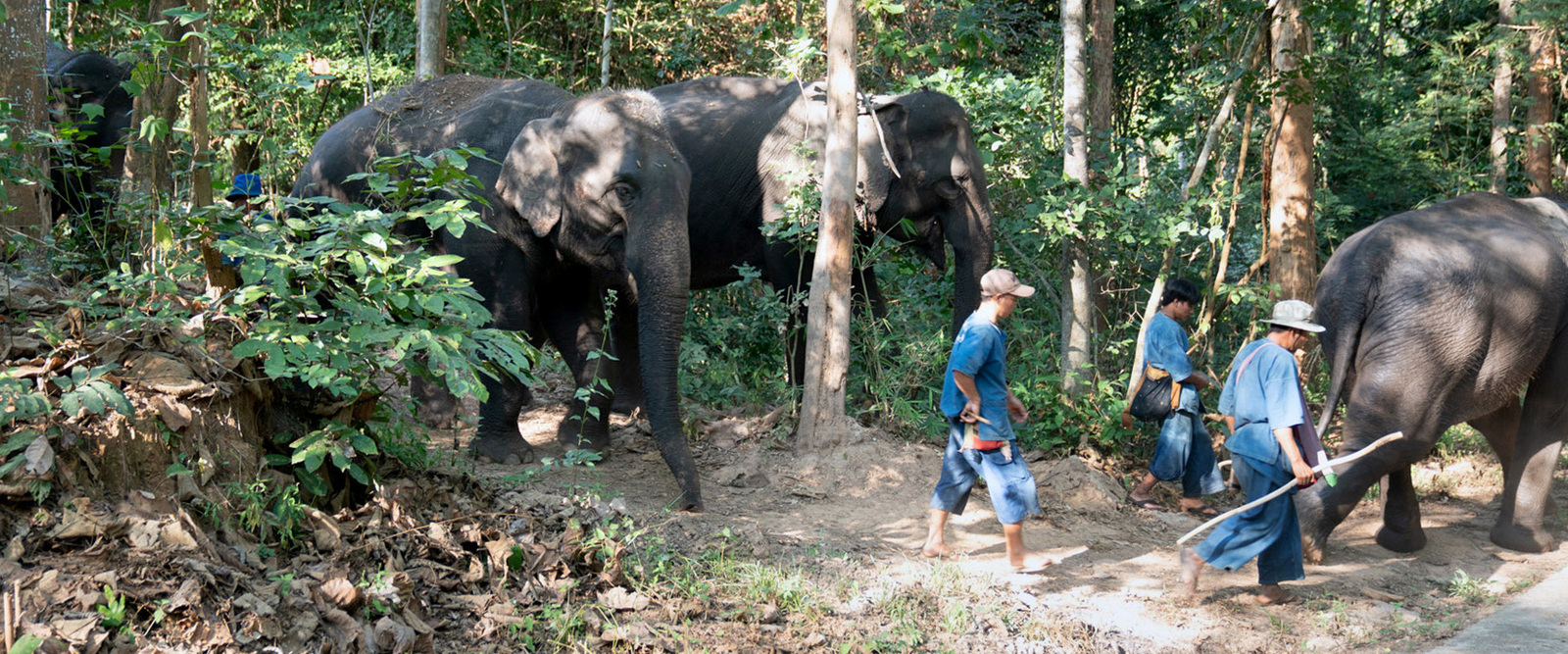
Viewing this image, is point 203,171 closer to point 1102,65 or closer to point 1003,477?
point 1003,477

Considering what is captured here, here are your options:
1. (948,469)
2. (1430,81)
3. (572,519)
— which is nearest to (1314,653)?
(948,469)

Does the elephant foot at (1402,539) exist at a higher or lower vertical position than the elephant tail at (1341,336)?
lower

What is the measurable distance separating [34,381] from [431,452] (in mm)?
2707

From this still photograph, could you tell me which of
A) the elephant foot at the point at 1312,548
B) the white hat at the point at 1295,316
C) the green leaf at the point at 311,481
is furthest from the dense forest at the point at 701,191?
the white hat at the point at 1295,316

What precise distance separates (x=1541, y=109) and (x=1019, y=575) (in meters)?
9.37

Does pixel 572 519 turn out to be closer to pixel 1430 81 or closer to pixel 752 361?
pixel 752 361

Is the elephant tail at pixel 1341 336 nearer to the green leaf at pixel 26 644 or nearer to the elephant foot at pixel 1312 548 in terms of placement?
the elephant foot at pixel 1312 548

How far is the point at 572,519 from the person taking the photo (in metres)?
4.87

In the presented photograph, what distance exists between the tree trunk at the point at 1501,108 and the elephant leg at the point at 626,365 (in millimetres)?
8632

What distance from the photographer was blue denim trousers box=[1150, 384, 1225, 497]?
23.0 feet

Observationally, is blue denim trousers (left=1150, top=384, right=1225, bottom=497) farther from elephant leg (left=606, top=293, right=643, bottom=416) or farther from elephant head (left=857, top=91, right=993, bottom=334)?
elephant leg (left=606, top=293, right=643, bottom=416)

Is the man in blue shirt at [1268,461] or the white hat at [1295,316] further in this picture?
the white hat at [1295,316]

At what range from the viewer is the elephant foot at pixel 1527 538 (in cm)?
680

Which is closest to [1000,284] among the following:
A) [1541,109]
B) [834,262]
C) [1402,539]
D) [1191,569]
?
[1191,569]
